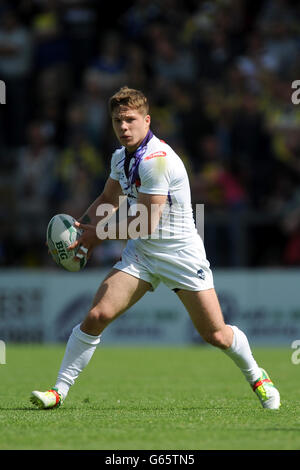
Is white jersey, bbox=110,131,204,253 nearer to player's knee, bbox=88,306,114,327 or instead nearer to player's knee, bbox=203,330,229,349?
player's knee, bbox=88,306,114,327

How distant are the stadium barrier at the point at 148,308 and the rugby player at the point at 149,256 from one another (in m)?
7.99

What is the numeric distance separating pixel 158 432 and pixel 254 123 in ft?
34.8

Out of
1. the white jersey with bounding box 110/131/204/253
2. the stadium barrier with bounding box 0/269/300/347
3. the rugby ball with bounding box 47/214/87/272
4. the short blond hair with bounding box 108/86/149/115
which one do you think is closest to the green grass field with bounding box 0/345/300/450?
the rugby ball with bounding box 47/214/87/272

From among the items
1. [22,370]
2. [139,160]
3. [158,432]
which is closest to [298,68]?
[22,370]

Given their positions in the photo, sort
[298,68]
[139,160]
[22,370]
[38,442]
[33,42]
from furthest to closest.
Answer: [33,42] < [298,68] < [22,370] < [139,160] < [38,442]

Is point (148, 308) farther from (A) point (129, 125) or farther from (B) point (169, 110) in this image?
(A) point (129, 125)

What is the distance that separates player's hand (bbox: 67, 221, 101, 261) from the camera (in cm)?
709

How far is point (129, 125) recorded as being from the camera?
7066 mm

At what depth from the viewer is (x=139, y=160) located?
707 cm

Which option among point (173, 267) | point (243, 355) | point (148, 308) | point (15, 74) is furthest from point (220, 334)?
point (15, 74)

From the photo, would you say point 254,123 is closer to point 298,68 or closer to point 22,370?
point 298,68

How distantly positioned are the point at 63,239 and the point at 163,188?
2.90ft

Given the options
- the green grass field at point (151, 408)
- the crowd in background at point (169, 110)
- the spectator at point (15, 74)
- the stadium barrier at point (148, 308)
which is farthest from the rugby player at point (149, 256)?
the spectator at point (15, 74)

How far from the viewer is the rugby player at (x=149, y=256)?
7055mm
